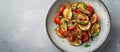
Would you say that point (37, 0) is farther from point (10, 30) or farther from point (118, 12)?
point (118, 12)

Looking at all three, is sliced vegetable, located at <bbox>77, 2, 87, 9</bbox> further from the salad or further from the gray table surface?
the gray table surface

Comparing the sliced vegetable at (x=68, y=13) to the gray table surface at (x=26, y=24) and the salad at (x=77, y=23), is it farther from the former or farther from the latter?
the gray table surface at (x=26, y=24)

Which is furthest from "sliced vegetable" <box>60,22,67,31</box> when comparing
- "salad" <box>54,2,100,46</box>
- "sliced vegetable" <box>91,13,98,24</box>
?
"sliced vegetable" <box>91,13,98,24</box>

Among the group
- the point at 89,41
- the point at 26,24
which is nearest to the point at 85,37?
the point at 89,41

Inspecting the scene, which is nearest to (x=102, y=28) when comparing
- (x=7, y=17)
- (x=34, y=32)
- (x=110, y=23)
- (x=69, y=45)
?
(x=110, y=23)

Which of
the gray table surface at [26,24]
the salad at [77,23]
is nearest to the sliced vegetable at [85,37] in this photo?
the salad at [77,23]
